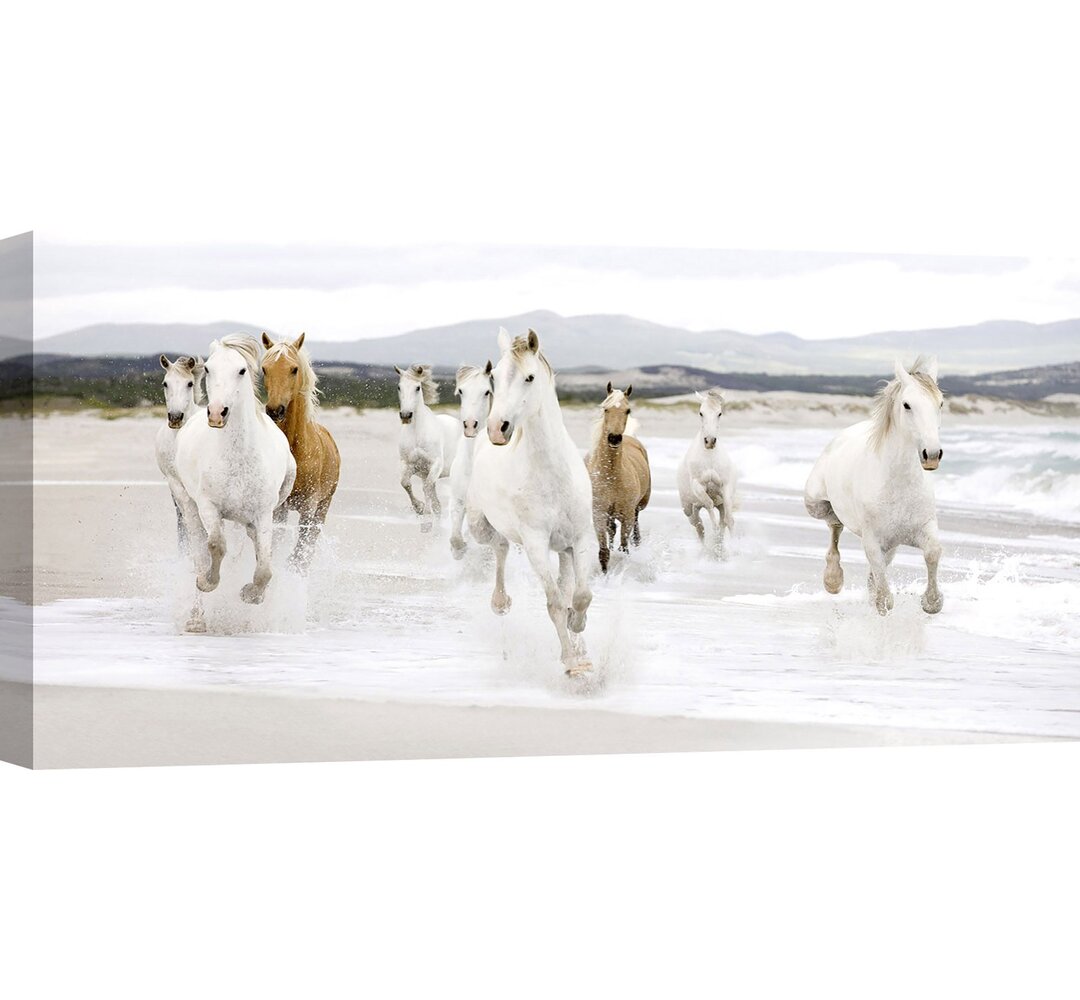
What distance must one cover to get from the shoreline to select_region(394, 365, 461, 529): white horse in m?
1.01

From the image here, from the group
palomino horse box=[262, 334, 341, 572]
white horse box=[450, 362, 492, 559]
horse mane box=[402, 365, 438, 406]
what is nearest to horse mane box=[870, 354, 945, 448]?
white horse box=[450, 362, 492, 559]

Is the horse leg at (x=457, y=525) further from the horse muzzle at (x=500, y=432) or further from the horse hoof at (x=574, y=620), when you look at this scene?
the horse muzzle at (x=500, y=432)

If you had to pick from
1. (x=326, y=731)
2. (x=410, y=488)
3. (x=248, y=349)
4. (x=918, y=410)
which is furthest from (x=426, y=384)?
(x=918, y=410)

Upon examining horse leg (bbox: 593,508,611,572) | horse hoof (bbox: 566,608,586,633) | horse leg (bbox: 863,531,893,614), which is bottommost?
horse hoof (bbox: 566,608,586,633)

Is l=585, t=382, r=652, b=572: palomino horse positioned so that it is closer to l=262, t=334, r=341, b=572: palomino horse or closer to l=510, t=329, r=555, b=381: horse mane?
l=510, t=329, r=555, b=381: horse mane

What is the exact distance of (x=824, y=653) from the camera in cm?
867

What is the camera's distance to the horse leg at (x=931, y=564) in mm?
8805

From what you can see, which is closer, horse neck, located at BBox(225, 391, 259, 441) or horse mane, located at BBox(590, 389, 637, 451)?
horse neck, located at BBox(225, 391, 259, 441)

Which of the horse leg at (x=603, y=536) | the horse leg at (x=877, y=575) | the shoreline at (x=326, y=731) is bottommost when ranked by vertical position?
the shoreline at (x=326, y=731)

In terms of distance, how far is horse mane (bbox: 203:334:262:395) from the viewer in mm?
7961

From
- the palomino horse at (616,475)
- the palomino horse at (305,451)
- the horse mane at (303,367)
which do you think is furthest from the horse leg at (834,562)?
the horse mane at (303,367)

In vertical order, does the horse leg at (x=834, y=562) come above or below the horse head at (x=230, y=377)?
below

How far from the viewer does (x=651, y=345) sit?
28.5 ft

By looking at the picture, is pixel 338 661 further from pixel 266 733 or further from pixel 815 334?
pixel 815 334
